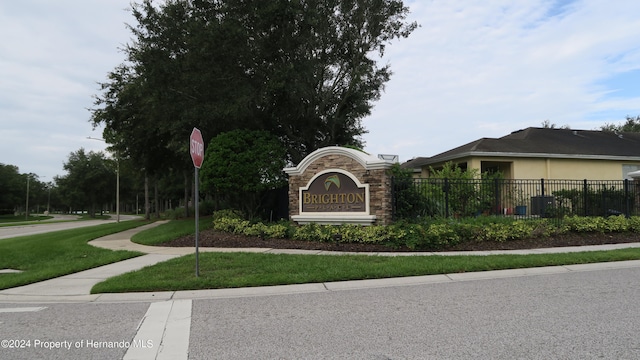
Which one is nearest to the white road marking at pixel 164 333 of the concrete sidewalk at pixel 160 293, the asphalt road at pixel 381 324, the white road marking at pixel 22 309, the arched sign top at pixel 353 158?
the asphalt road at pixel 381 324

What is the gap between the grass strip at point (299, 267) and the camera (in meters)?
7.50

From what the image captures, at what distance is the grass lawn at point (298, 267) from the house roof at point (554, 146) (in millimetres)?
10917

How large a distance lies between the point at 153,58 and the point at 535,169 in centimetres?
1890

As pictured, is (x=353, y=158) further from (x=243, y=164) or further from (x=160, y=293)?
(x=160, y=293)

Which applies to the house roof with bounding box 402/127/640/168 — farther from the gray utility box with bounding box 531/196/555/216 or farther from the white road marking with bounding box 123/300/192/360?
the white road marking with bounding box 123/300/192/360

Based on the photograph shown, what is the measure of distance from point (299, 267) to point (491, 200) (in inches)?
367

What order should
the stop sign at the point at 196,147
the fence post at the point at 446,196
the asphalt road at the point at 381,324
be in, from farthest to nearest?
the fence post at the point at 446,196 < the stop sign at the point at 196,147 < the asphalt road at the point at 381,324

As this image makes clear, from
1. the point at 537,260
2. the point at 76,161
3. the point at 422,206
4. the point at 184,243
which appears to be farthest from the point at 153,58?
the point at 76,161

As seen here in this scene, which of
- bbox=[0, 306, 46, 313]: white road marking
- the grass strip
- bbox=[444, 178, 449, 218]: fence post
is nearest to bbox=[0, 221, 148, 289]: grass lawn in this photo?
the grass strip

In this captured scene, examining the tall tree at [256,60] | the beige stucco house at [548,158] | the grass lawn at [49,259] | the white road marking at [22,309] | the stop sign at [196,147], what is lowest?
the white road marking at [22,309]

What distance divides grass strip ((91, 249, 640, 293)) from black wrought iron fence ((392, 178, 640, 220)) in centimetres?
399

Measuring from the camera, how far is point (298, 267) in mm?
8625

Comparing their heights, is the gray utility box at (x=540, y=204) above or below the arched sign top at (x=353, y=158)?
below

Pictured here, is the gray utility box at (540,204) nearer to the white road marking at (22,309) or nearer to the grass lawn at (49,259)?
the grass lawn at (49,259)
